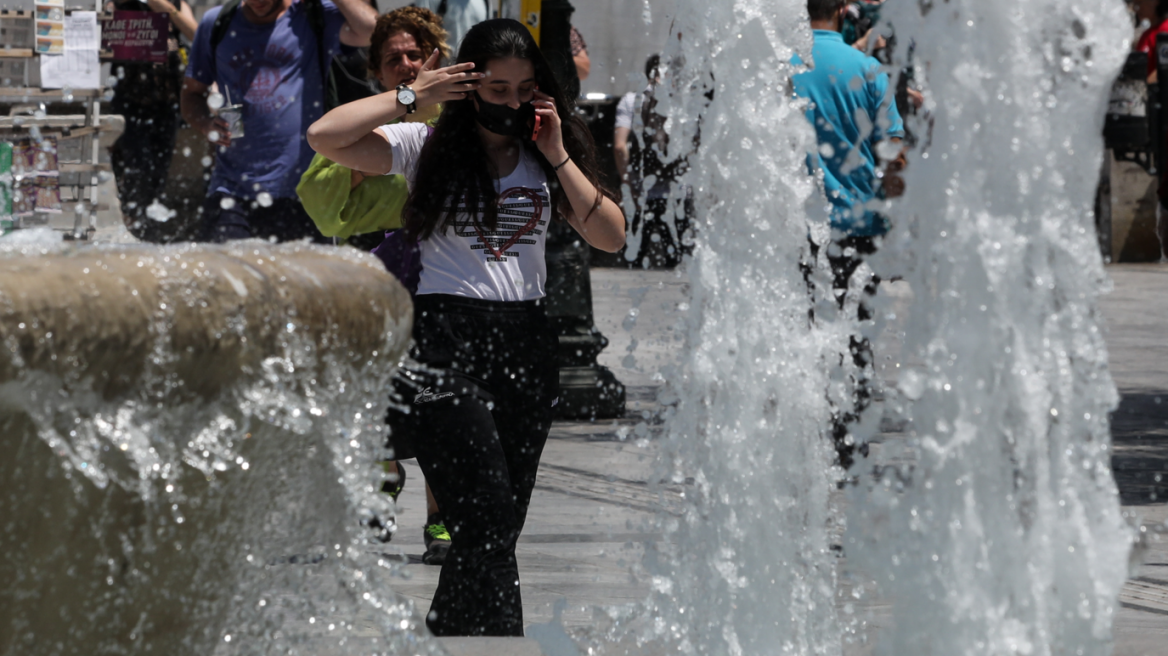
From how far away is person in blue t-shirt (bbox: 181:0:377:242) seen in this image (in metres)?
5.71

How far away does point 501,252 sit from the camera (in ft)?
12.1

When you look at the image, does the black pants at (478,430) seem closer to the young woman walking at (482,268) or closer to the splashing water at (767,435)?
the young woman walking at (482,268)

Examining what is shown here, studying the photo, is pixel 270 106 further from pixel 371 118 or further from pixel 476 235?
pixel 476 235

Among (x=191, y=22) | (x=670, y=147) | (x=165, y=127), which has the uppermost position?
(x=670, y=147)

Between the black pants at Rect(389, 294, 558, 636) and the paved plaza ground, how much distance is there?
0.28 metres

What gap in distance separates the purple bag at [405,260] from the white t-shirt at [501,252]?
16mm

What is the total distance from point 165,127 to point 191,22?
0.96 m

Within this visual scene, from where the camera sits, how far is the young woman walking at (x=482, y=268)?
3.56 metres

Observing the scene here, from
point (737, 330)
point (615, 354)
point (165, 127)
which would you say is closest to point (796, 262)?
point (737, 330)

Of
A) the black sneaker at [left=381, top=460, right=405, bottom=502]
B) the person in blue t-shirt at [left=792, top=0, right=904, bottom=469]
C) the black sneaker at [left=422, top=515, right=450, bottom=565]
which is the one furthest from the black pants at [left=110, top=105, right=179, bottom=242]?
the person in blue t-shirt at [left=792, top=0, right=904, bottom=469]

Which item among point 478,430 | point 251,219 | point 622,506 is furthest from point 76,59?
point 478,430

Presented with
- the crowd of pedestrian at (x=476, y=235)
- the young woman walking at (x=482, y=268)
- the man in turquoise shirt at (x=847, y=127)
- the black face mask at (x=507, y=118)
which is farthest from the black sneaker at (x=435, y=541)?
the man in turquoise shirt at (x=847, y=127)

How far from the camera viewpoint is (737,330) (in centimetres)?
415

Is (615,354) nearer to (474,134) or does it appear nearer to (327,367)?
(474,134)
